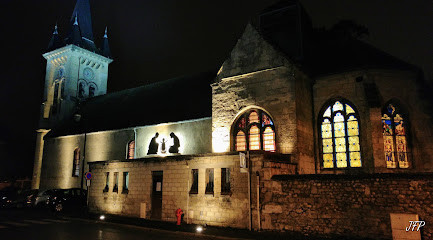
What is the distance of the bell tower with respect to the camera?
36.6m

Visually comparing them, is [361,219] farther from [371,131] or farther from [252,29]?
[252,29]

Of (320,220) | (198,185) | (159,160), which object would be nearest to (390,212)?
(320,220)

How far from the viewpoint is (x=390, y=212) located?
35.0ft

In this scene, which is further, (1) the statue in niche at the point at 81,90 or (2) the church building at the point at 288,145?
(1) the statue in niche at the point at 81,90

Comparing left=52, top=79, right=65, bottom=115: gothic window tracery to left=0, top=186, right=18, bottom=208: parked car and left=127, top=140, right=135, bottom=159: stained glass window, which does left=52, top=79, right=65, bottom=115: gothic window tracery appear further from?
left=127, top=140, right=135, bottom=159: stained glass window

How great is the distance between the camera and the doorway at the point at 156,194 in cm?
1709

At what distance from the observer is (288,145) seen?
16.0 meters

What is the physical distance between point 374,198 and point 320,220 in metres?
2.01

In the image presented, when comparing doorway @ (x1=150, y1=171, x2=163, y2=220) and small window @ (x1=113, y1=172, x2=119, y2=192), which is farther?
small window @ (x1=113, y1=172, x2=119, y2=192)

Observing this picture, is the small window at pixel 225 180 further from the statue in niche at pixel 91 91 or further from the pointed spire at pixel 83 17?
the pointed spire at pixel 83 17

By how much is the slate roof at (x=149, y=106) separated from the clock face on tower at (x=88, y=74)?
18.6ft

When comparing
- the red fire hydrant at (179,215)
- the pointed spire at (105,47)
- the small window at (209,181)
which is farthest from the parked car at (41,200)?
the pointed spire at (105,47)

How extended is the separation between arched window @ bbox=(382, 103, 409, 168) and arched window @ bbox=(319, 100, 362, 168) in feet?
4.22

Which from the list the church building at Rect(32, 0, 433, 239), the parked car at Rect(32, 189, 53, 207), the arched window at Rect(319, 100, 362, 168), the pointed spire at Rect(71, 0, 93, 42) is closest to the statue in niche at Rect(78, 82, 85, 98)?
the pointed spire at Rect(71, 0, 93, 42)
